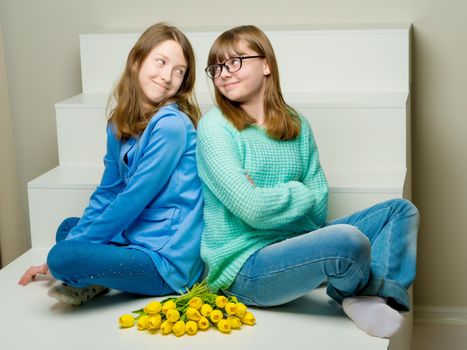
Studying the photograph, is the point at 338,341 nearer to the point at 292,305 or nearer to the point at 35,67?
the point at 292,305

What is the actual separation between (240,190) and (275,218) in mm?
96

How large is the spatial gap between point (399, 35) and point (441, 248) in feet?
2.25

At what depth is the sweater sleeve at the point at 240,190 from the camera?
1.85 m

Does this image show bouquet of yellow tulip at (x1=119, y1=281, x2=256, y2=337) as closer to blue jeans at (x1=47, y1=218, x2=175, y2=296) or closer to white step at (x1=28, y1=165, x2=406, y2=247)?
blue jeans at (x1=47, y1=218, x2=175, y2=296)

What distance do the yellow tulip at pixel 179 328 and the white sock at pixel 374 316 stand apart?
33cm

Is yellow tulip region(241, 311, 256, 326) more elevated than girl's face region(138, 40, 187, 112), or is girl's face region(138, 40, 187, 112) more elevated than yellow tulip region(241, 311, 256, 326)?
girl's face region(138, 40, 187, 112)

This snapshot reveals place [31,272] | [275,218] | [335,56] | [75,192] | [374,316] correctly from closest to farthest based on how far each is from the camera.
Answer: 1. [374,316]
2. [275,218]
3. [31,272]
4. [75,192]
5. [335,56]

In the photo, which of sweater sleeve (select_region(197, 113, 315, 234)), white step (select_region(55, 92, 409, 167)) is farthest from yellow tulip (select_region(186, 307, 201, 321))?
white step (select_region(55, 92, 409, 167))

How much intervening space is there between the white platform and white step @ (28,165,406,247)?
0.27 meters

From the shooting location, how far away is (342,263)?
1774 millimetres

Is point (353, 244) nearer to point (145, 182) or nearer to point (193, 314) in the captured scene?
point (193, 314)

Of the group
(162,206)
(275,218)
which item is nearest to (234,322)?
(275,218)

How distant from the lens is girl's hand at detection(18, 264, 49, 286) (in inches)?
82.6

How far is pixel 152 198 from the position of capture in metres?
2.00
